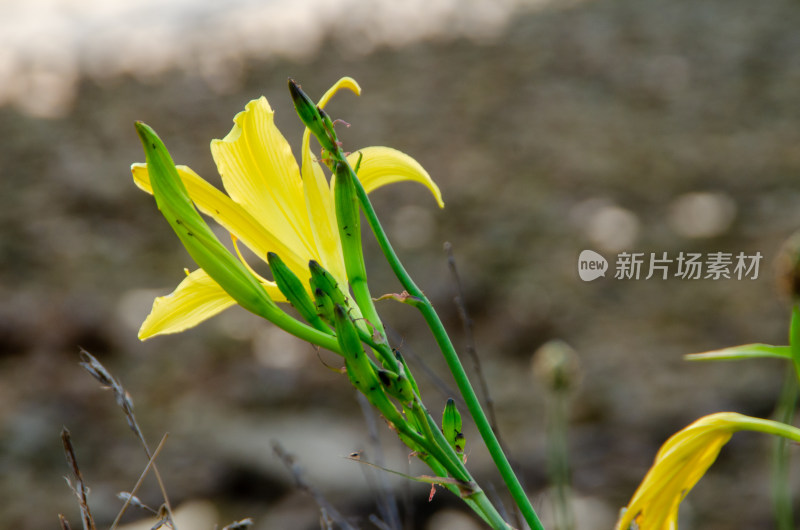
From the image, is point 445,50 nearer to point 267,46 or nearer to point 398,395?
point 267,46

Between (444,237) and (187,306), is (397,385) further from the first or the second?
(444,237)

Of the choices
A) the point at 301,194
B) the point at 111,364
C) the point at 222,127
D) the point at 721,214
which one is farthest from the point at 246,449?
the point at 222,127

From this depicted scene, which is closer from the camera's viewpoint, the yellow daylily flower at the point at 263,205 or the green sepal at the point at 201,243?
the green sepal at the point at 201,243

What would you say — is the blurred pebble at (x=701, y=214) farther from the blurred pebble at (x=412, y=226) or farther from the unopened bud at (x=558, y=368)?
the unopened bud at (x=558, y=368)

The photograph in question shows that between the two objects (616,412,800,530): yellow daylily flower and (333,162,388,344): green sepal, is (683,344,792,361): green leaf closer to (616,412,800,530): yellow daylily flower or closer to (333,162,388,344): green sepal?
(616,412,800,530): yellow daylily flower

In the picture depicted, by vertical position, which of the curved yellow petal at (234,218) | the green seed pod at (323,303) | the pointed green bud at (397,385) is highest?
the curved yellow petal at (234,218)

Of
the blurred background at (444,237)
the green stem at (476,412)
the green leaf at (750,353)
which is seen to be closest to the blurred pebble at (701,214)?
the blurred background at (444,237)
